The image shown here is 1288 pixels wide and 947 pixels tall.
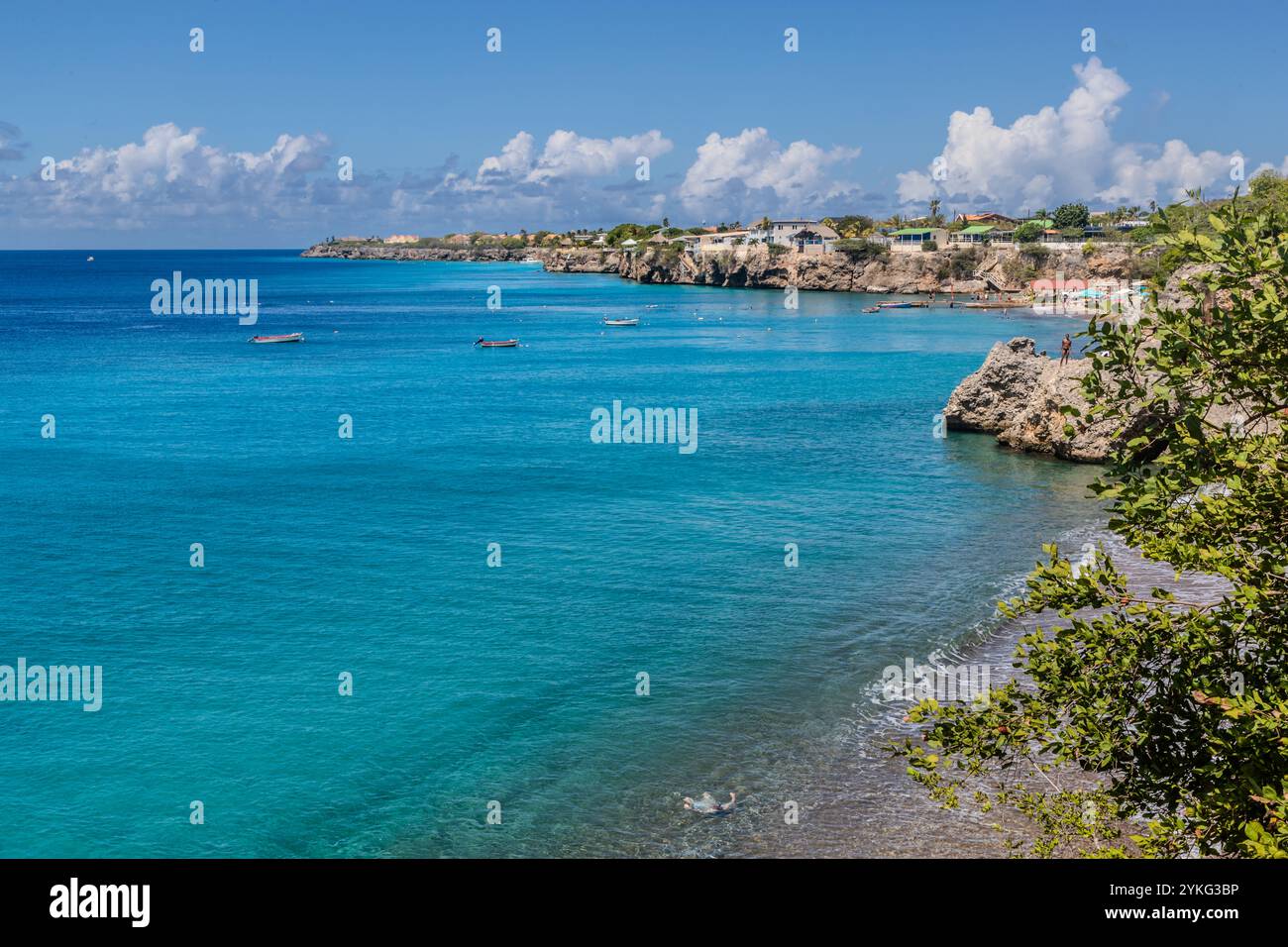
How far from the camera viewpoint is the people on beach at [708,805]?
20016 mm

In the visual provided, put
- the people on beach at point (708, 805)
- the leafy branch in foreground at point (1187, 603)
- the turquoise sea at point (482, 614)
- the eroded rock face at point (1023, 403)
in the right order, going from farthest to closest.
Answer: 1. the eroded rock face at point (1023, 403)
2. the turquoise sea at point (482, 614)
3. the people on beach at point (708, 805)
4. the leafy branch in foreground at point (1187, 603)

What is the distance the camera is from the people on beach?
20.0 metres

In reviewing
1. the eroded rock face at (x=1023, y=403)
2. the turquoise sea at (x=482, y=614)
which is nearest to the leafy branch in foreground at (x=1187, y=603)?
the turquoise sea at (x=482, y=614)

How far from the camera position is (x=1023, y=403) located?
5444cm

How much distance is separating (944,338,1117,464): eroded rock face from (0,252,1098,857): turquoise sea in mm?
1245

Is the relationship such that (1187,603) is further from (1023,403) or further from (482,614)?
(1023,403)

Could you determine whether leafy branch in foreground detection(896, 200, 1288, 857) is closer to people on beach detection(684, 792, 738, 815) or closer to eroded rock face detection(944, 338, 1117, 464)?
people on beach detection(684, 792, 738, 815)

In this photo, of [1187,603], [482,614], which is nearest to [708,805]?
[1187,603]

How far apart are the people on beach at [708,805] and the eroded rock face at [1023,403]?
34043 millimetres

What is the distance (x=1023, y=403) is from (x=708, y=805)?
1570 inches

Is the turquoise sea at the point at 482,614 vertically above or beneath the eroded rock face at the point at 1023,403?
beneath

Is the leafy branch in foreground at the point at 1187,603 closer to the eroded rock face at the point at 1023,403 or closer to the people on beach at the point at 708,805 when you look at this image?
the people on beach at the point at 708,805

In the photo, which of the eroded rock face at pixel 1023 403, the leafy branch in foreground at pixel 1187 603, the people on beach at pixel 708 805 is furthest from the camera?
the eroded rock face at pixel 1023 403
